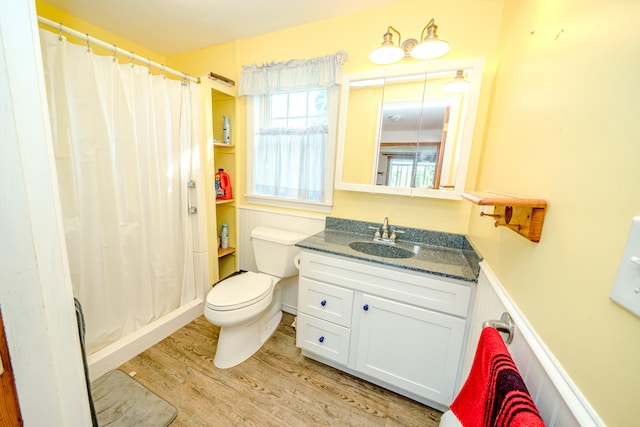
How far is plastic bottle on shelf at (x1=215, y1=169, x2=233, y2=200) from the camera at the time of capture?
2.04 meters

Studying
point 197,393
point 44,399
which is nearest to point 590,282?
point 44,399

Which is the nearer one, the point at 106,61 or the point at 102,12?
the point at 106,61

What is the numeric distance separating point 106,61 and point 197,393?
1940 millimetres

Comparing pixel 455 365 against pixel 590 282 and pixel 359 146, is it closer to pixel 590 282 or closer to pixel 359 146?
pixel 590 282

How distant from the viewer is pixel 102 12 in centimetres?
157

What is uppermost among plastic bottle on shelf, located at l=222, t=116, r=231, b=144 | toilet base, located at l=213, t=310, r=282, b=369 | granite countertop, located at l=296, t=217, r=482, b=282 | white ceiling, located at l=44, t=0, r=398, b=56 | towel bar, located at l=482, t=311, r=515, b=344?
white ceiling, located at l=44, t=0, r=398, b=56

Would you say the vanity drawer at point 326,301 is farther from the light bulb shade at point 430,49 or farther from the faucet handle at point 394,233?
the light bulb shade at point 430,49

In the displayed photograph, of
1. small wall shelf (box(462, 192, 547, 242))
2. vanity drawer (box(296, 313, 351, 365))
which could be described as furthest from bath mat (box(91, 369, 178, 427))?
small wall shelf (box(462, 192, 547, 242))

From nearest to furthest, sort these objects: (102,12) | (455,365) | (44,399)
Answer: (44,399), (455,365), (102,12)

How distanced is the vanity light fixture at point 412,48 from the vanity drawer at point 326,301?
139 cm

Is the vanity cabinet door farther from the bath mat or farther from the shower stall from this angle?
the shower stall

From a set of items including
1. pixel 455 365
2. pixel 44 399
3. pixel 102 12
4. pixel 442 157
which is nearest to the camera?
pixel 44 399

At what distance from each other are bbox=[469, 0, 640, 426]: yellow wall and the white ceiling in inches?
46.1

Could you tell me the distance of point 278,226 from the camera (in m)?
1.94
